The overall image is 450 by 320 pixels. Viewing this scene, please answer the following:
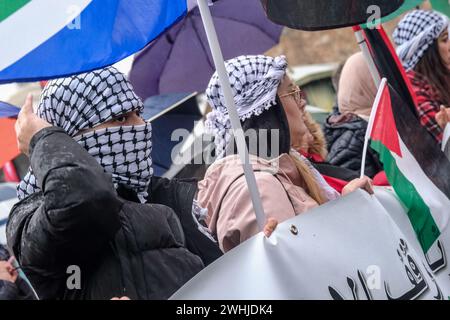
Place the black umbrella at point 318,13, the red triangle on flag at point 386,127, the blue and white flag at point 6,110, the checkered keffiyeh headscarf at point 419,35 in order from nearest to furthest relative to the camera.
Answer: the blue and white flag at point 6,110 → the black umbrella at point 318,13 → the red triangle on flag at point 386,127 → the checkered keffiyeh headscarf at point 419,35

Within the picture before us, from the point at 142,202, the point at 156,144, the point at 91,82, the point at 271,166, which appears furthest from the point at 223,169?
the point at 156,144

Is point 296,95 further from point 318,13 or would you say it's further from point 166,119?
point 166,119

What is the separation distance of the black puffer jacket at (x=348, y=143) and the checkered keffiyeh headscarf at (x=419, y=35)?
0.95 m

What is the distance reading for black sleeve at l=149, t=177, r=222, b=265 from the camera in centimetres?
348

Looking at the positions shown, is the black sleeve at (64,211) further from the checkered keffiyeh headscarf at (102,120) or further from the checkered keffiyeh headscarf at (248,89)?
the checkered keffiyeh headscarf at (248,89)

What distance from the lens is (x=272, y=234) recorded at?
2.99 meters

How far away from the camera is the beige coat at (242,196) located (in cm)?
343

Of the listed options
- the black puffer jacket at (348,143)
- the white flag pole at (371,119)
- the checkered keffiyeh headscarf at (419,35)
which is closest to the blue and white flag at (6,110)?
the white flag pole at (371,119)

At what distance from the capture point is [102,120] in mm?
3217

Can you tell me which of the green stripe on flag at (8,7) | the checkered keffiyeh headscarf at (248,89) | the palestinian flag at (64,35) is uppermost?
the green stripe on flag at (8,7)

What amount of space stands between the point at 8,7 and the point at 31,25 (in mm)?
93

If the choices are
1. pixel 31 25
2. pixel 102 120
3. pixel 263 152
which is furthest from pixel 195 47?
pixel 31 25

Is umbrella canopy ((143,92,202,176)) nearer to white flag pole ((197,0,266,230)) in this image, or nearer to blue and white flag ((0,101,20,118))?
blue and white flag ((0,101,20,118))
